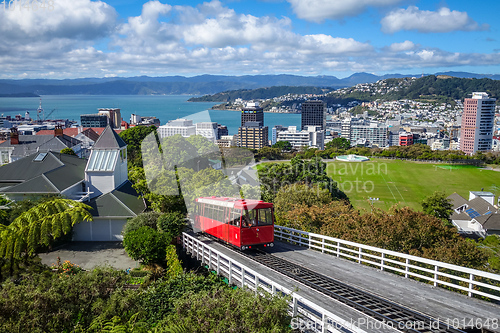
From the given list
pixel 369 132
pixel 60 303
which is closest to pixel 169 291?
pixel 60 303

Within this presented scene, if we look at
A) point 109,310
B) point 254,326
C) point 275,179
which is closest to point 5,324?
point 109,310

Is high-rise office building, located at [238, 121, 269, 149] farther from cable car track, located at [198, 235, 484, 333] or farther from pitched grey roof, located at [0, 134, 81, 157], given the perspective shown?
cable car track, located at [198, 235, 484, 333]

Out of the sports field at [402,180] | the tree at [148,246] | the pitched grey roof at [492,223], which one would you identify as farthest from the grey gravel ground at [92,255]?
the pitched grey roof at [492,223]

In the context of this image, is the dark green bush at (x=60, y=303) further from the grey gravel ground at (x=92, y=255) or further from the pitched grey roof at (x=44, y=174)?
the pitched grey roof at (x=44, y=174)

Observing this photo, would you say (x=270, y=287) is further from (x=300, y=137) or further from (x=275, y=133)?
(x=275, y=133)

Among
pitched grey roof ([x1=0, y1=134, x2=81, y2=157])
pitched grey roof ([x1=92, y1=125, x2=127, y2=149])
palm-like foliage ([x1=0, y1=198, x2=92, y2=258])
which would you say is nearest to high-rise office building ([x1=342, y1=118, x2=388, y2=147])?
pitched grey roof ([x1=0, y1=134, x2=81, y2=157])

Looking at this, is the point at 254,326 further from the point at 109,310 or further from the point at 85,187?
the point at 85,187
